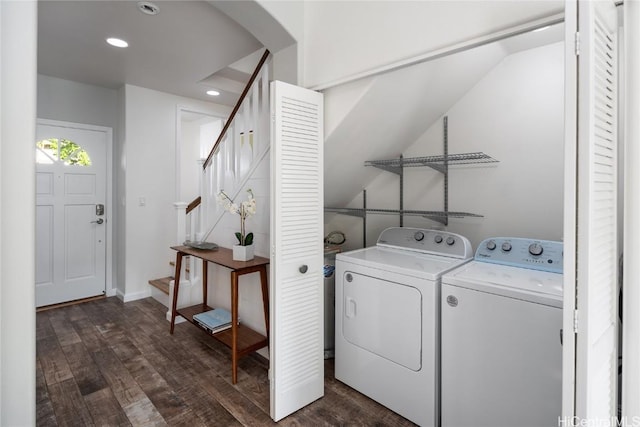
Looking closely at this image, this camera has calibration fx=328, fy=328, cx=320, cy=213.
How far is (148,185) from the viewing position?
12.7 ft

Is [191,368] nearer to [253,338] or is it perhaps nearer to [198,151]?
[253,338]

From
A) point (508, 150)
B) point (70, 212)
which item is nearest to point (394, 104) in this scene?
point (508, 150)

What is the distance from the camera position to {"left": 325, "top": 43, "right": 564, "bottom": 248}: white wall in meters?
2.17

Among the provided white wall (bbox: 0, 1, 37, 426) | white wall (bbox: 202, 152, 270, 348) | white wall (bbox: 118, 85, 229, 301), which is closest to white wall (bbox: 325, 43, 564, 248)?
white wall (bbox: 202, 152, 270, 348)

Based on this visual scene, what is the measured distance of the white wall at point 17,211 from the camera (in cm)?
67

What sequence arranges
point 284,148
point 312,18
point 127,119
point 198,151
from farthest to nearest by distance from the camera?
1. point 198,151
2. point 127,119
3. point 312,18
4. point 284,148

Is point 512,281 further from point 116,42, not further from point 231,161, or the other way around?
point 116,42

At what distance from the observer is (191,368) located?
2355 millimetres

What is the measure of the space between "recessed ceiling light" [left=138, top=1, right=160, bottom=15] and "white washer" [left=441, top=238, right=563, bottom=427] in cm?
248

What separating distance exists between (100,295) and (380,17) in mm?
4223

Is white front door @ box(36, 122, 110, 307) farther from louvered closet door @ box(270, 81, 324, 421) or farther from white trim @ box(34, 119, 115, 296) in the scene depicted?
louvered closet door @ box(270, 81, 324, 421)

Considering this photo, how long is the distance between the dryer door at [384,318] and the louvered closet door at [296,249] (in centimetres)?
20

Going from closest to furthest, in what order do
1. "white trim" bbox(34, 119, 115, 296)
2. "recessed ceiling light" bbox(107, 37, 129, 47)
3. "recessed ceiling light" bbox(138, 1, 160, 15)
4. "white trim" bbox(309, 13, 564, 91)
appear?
"white trim" bbox(309, 13, 564, 91)
"recessed ceiling light" bbox(138, 1, 160, 15)
"recessed ceiling light" bbox(107, 37, 129, 47)
"white trim" bbox(34, 119, 115, 296)

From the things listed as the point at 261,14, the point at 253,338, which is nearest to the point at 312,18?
the point at 261,14
